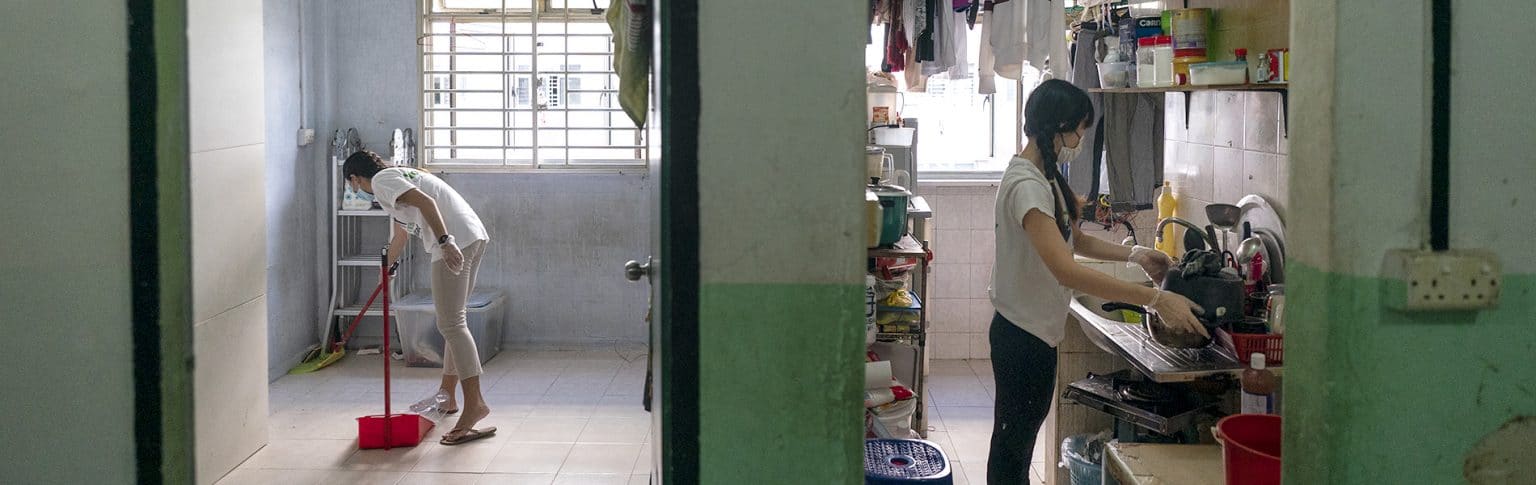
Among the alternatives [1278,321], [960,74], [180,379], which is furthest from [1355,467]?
[960,74]

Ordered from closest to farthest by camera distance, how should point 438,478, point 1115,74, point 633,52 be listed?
point 633,52, point 1115,74, point 438,478

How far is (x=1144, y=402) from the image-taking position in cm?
A: 396

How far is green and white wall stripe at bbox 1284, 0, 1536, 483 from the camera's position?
102 inches

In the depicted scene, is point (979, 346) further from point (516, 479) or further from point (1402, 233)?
point (1402, 233)

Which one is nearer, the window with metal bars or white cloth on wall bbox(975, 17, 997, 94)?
white cloth on wall bbox(975, 17, 997, 94)

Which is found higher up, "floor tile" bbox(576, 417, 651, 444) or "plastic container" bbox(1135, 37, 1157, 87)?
"plastic container" bbox(1135, 37, 1157, 87)

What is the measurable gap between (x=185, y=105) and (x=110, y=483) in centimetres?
79

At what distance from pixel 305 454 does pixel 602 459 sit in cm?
126

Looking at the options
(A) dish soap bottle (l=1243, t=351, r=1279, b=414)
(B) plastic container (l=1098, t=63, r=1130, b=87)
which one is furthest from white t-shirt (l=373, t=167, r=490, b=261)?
(A) dish soap bottle (l=1243, t=351, r=1279, b=414)

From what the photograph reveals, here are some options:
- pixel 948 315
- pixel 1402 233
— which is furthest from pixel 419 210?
pixel 1402 233

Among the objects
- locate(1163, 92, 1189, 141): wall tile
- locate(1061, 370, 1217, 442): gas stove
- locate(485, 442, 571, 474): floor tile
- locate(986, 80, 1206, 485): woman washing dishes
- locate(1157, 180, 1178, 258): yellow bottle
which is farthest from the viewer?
locate(485, 442, 571, 474): floor tile

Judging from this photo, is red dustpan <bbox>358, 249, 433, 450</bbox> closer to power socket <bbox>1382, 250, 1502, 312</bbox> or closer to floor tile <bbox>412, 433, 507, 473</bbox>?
floor tile <bbox>412, 433, 507, 473</bbox>

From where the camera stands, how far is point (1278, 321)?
377 cm

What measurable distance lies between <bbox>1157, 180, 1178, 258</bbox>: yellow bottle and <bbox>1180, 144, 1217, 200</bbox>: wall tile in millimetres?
92
